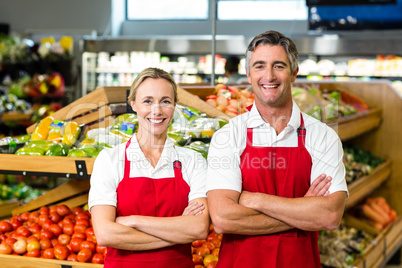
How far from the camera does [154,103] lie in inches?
72.1

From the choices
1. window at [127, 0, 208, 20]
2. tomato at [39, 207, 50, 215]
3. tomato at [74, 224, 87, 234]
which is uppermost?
window at [127, 0, 208, 20]

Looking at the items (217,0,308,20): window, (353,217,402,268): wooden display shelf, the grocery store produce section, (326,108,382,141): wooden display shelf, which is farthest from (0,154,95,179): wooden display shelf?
(217,0,308,20): window

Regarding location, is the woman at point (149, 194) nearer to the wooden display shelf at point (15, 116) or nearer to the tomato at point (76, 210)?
the tomato at point (76, 210)

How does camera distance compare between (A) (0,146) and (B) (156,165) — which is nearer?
(B) (156,165)

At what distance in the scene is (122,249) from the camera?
5.99 ft

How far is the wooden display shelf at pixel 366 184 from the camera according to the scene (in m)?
3.86

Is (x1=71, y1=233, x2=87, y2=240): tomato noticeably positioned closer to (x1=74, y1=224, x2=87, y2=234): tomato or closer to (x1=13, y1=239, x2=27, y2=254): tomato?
(x1=74, y1=224, x2=87, y2=234): tomato

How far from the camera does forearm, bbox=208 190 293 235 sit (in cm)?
181

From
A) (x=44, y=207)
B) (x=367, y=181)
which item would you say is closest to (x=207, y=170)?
(x=44, y=207)

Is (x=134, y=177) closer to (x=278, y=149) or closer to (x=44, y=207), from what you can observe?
(x=278, y=149)

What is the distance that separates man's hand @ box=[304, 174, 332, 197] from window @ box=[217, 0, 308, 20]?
919 cm

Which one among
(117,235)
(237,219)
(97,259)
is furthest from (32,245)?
(237,219)

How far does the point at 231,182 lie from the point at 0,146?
132cm

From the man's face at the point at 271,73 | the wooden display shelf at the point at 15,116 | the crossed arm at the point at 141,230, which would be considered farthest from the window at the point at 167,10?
the crossed arm at the point at 141,230
